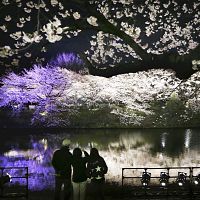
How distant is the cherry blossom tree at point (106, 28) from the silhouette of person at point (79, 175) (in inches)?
262

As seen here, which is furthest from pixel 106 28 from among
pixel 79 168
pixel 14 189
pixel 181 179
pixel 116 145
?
pixel 79 168

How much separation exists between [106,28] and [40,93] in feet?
11.4

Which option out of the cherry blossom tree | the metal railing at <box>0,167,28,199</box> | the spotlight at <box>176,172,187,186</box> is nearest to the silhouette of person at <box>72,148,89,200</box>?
the metal railing at <box>0,167,28,199</box>

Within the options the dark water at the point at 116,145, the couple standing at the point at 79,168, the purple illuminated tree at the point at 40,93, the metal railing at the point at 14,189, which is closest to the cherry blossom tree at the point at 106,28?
the purple illuminated tree at the point at 40,93

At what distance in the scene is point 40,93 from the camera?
13633mm

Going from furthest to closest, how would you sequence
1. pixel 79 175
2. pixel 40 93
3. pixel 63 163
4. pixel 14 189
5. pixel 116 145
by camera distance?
pixel 40 93 < pixel 116 145 < pixel 14 189 < pixel 63 163 < pixel 79 175

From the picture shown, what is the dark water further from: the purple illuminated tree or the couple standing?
the couple standing

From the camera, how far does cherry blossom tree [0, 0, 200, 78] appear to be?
1286cm

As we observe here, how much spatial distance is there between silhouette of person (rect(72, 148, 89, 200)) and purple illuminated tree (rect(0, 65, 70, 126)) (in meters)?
7.14

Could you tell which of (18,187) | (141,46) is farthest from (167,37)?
(18,187)

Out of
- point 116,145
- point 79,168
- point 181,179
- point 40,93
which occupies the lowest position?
point 181,179

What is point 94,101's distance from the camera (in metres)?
13.8

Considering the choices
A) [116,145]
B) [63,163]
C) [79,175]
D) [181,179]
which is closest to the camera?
[79,175]

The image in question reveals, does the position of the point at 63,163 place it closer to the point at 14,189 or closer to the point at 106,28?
the point at 14,189
